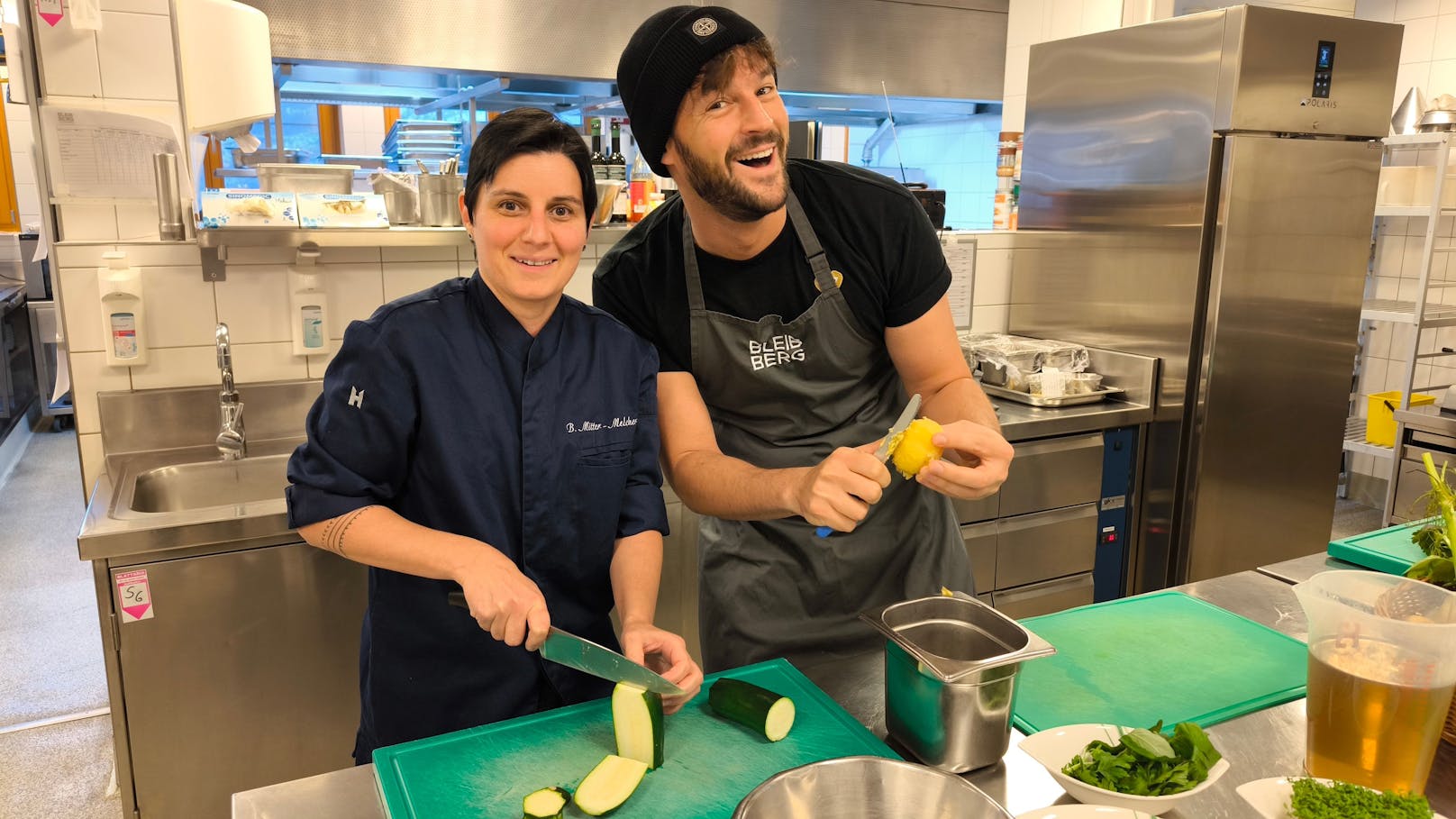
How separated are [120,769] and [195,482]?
2.28 ft

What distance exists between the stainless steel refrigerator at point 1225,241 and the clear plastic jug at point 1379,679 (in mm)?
2326

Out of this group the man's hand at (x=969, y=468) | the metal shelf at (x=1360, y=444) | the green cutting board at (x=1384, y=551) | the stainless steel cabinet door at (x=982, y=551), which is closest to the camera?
the man's hand at (x=969, y=468)

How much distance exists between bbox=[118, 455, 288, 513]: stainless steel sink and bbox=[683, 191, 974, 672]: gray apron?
52.1 inches

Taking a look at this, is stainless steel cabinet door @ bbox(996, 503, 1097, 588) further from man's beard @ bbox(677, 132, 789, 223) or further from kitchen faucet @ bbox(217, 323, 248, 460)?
kitchen faucet @ bbox(217, 323, 248, 460)

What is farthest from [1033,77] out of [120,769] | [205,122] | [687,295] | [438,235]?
[120,769]

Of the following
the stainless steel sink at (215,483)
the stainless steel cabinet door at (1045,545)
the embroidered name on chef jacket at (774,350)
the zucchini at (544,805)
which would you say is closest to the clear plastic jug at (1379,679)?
the zucchini at (544,805)

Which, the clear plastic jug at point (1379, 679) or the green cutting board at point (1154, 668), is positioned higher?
the clear plastic jug at point (1379, 679)

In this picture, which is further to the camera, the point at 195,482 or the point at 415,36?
the point at 415,36

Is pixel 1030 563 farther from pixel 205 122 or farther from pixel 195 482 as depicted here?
pixel 205 122

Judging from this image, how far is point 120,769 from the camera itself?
7.07 feet

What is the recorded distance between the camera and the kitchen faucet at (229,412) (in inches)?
95.8

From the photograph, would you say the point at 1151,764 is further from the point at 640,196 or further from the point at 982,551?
the point at 640,196

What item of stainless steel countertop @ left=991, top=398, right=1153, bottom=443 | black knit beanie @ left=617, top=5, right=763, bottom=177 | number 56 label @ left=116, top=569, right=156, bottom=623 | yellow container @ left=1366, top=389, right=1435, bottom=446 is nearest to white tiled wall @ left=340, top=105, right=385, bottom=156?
stainless steel countertop @ left=991, top=398, right=1153, bottom=443

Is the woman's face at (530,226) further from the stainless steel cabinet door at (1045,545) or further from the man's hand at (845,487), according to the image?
the stainless steel cabinet door at (1045,545)
